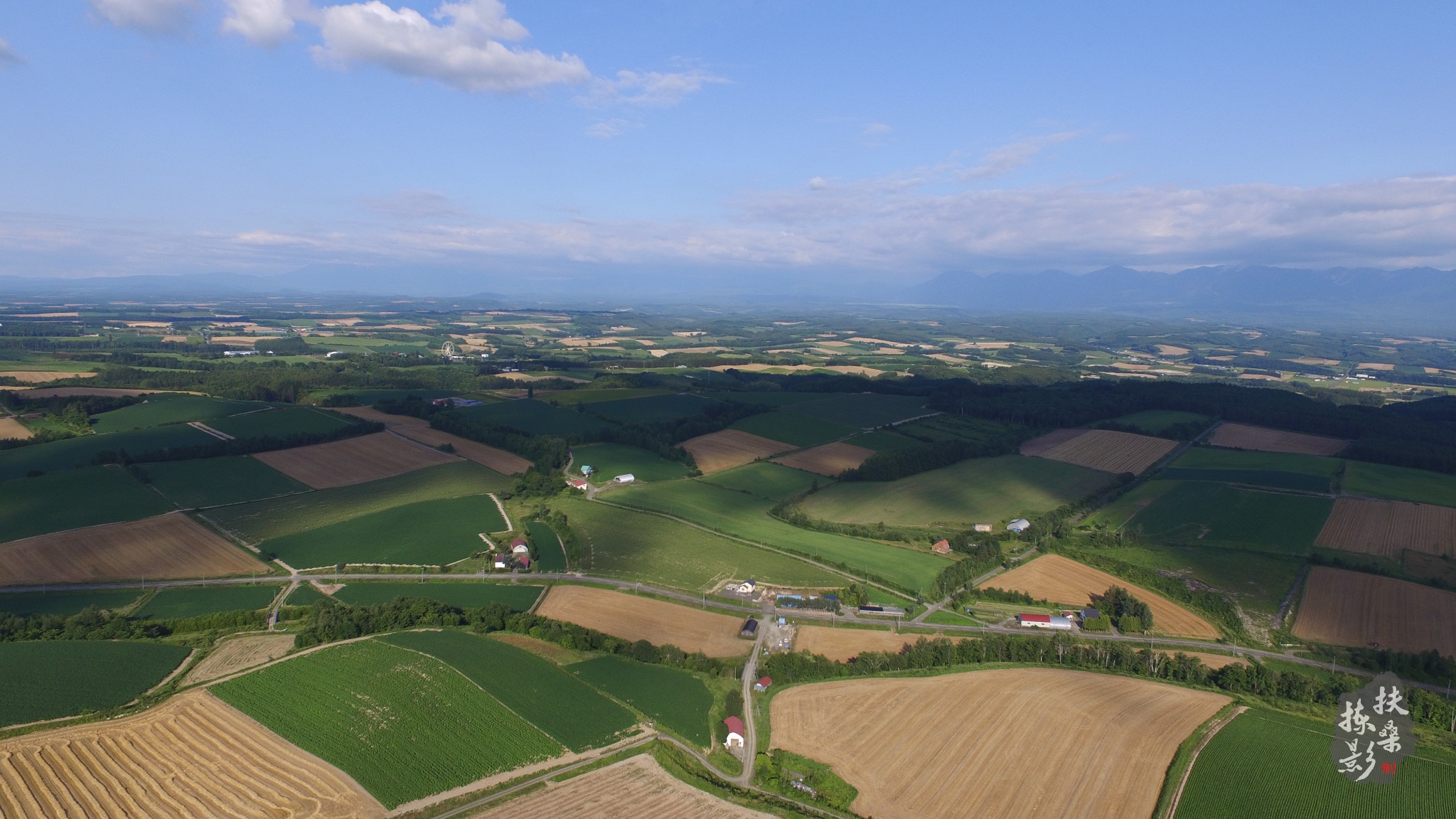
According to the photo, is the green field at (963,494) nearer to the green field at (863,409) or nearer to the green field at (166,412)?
the green field at (863,409)

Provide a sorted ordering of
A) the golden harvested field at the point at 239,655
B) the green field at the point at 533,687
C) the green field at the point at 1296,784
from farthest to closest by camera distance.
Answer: the golden harvested field at the point at 239,655
the green field at the point at 533,687
the green field at the point at 1296,784

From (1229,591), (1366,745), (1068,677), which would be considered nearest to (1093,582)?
(1229,591)

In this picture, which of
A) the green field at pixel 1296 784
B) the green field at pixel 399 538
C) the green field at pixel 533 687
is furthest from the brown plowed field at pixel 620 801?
the green field at pixel 399 538

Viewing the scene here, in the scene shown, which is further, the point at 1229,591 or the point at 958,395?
the point at 958,395

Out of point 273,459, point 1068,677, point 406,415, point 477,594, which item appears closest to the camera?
point 1068,677

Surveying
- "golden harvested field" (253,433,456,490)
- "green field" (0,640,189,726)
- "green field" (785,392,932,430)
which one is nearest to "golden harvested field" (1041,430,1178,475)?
"green field" (785,392,932,430)

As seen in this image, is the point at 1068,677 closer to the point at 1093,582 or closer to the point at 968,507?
the point at 1093,582
